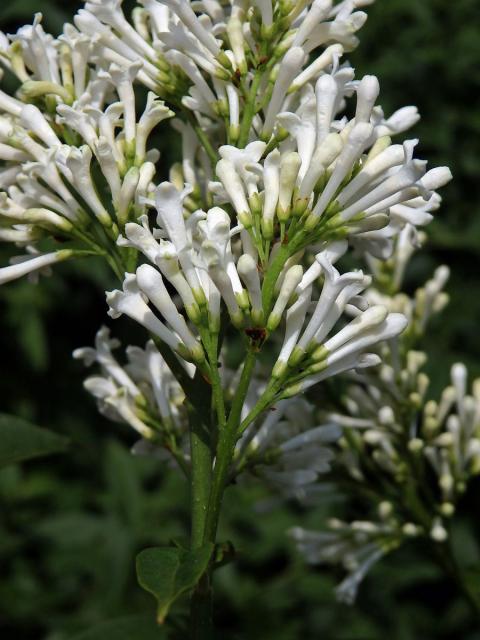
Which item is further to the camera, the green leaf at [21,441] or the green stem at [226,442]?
the green leaf at [21,441]

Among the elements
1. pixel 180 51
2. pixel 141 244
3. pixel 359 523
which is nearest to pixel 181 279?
pixel 141 244

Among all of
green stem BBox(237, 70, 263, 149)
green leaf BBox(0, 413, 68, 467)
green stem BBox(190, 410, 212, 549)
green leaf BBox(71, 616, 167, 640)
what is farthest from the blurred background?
green stem BBox(237, 70, 263, 149)

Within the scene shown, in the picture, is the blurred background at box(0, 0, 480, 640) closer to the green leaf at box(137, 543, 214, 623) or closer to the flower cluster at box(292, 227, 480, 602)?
the flower cluster at box(292, 227, 480, 602)

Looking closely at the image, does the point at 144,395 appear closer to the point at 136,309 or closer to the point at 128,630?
the point at 136,309

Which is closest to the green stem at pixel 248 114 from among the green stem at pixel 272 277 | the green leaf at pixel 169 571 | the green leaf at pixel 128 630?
the green stem at pixel 272 277

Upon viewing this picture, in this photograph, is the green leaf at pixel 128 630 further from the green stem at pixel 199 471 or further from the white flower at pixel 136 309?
the white flower at pixel 136 309

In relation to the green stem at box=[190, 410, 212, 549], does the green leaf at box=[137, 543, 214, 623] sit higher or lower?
lower

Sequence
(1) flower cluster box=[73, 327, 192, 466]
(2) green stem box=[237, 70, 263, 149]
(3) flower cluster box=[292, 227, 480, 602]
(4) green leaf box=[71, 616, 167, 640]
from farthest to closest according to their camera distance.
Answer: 1. (3) flower cluster box=[292, 227, 480, 602]
2. (4) green leaf box=[71, 616, 167, 640]
3. (1) flower cluster box=[73, 327, 192, 466]
4. (2) green stem box=[237, 70, 263, 149]
